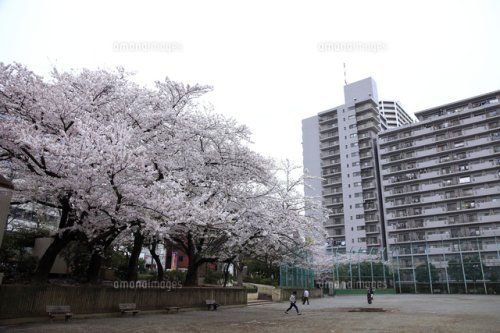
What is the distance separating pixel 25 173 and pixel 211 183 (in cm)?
796

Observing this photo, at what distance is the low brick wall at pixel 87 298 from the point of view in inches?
495

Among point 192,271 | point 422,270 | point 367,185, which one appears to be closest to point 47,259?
point 192,271

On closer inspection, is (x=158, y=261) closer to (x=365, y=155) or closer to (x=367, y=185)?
(x=367, y=185)

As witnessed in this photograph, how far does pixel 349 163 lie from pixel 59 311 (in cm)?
7441

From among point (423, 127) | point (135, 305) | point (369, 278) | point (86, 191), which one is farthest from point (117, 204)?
point (423, 127)

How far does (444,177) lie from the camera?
224 feet

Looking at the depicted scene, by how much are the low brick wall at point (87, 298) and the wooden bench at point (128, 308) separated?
10.1 inches

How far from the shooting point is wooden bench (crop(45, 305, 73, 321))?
43.5 feet

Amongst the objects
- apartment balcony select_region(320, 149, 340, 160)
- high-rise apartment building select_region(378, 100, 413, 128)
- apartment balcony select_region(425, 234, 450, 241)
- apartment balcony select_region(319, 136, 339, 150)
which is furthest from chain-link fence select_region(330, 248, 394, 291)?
high-rise apartment building select_region(378, 100, 413, 128)

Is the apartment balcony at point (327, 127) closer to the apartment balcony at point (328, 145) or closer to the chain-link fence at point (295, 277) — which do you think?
the apartment balcony at point (328, 145)

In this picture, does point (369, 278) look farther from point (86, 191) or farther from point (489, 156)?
point (86, 191)

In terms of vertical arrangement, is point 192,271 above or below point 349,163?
below

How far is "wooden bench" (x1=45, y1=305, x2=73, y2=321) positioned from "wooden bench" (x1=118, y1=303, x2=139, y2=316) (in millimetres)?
2563

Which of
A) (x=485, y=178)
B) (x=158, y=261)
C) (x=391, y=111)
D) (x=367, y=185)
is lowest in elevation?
(x=158, y=261)
